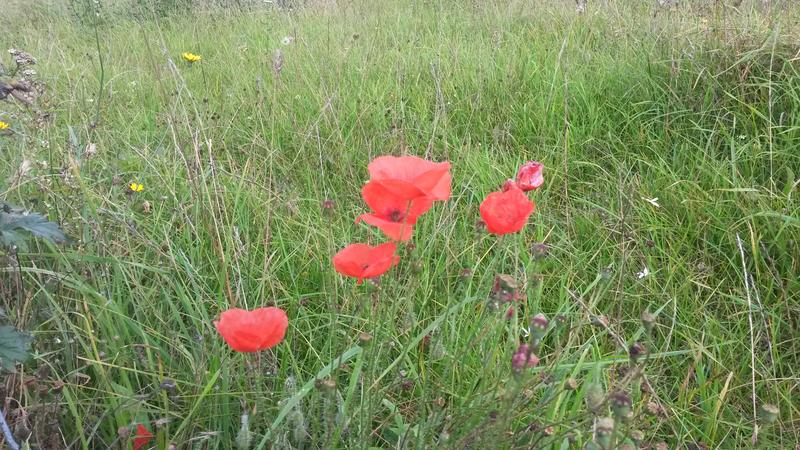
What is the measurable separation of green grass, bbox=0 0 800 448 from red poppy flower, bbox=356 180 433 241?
0.32 feet

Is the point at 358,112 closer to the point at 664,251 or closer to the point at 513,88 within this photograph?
the point at 513,88

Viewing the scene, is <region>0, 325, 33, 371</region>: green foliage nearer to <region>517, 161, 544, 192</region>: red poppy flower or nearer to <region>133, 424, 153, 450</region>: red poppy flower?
<region>133, 424, 153, 450</region>: red poppy flower

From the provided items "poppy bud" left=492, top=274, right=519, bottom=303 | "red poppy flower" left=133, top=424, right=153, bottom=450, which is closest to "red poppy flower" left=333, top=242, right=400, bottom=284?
"poppy bud" left=492, top=274, right=519, bottom=303

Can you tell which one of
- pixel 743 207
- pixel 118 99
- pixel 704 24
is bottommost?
pixel 118 99

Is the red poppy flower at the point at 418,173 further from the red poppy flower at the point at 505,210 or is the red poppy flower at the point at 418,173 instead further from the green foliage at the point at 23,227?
the green foliage at the point at 23,227

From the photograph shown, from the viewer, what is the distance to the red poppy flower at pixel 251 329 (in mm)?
804

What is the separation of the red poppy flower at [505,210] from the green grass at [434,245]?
7 centimetres

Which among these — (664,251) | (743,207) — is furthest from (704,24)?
(664,251)

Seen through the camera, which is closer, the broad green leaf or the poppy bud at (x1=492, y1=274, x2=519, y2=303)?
the poppy bud at (x1=492, y1=274, x2=519, y2=303)

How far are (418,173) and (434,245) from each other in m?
0.94

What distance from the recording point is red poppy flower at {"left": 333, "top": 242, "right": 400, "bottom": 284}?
85 centimetres

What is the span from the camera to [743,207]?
1.83m

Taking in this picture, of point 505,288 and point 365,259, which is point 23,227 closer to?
point 365,259

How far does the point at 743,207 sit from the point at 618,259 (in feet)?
1.32
